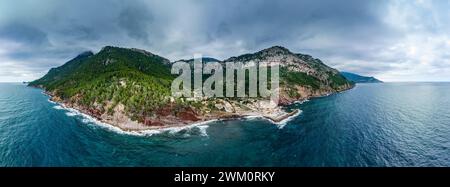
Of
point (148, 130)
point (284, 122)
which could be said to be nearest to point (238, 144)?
point (148, 130)

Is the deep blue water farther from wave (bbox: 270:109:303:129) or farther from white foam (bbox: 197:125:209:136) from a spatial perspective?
wave (bbox: 270:109:303:129)

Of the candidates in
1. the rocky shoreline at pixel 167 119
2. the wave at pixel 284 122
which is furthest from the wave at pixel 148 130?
the wave at pixel 284 122

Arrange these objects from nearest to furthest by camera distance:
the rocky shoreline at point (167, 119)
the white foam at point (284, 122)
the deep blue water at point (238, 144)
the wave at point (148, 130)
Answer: the deep blue water at point (238, 144) < the wave at point (148, 130) < the rocky shoreline at point (167, 119) < the white foam at point (284, 122)

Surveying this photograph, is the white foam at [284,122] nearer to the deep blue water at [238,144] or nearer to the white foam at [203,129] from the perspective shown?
the deep blue water at [238,144]

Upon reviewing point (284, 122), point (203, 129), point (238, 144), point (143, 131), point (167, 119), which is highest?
point (167, 119)

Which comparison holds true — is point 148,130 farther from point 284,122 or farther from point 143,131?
point 284,122
